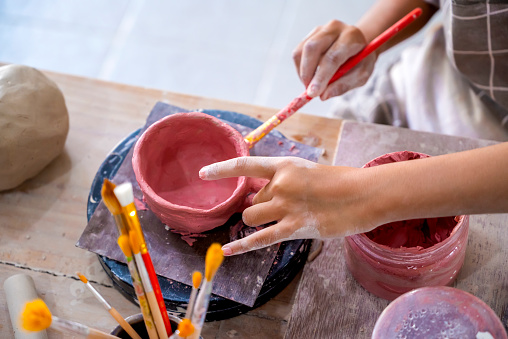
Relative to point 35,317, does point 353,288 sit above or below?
below

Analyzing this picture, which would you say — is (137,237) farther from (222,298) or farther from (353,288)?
(353,288)

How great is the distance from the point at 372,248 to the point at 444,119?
1.84 feet

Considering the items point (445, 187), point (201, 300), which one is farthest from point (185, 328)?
point (445, 187)

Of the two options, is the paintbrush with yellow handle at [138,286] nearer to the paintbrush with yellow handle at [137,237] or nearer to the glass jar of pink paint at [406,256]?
the paintbrush with yellow handle at [137,237]

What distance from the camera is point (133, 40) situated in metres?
2.09

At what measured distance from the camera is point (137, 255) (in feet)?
1.74

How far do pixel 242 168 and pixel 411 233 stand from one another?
0.96 ft

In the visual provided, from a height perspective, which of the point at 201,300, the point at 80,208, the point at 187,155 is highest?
the point at 201,300

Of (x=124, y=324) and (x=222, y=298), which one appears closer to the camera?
(x=124, y=324)

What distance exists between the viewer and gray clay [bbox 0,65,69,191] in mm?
886

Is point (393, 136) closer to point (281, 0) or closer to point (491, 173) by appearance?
point (491, 173)

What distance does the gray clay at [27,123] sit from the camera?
0.89 m

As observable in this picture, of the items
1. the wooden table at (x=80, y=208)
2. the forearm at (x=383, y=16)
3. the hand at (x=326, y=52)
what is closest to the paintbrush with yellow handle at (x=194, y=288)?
the wooden table at (x=80, y=208)

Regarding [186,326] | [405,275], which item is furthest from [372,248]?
[186,326]
